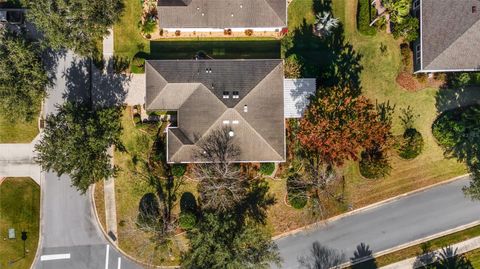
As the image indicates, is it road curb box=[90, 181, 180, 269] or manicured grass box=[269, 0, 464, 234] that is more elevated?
manicured grass box=[269, 0, 464, 234]

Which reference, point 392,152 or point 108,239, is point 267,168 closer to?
point 392,152

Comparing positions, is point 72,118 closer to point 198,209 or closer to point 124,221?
point 124,221

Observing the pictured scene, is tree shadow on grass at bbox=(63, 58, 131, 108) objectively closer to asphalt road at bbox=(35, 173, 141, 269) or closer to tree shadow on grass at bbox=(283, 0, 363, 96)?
asphalt road at bbox=(35, 173, 141, 269)

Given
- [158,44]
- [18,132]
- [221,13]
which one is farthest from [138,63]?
[18,132]

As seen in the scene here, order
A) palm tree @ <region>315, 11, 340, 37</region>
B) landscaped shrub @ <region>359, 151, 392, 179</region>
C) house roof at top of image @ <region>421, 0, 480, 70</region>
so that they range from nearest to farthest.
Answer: house roof at top of image @ <region>421, 0, 480, 70</region>, landscaped shrub @ <region>359, 151, 392, 179</region>, palm tree @ <region>315, 11, 340, 37</region>

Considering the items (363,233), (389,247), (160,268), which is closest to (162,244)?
(160,268)

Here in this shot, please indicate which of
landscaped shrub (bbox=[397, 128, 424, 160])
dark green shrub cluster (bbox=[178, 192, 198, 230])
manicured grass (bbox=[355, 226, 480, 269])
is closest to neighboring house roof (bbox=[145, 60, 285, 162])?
dark green shrub cluster (bbox=[178, 192, 198, 230])
